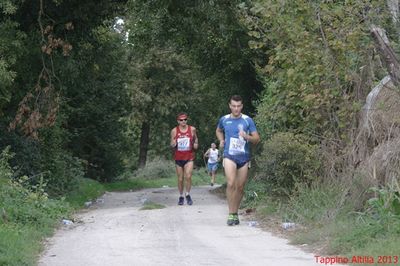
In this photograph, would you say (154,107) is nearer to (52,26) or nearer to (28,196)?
(52,26)

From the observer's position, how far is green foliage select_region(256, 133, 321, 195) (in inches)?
454

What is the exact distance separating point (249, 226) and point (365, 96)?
317 cm

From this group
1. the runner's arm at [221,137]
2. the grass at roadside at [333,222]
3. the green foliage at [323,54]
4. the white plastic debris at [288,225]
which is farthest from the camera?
the green foliage at [323,54]

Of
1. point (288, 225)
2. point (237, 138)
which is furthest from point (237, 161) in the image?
point (288, 225)

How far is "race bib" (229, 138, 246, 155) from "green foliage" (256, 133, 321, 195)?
1.25 meters

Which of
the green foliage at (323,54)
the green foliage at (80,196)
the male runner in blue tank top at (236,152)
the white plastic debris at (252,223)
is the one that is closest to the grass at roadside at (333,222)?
the white plastic debris at (252,223)

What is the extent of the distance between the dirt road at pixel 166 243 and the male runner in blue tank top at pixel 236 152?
1.58 ft

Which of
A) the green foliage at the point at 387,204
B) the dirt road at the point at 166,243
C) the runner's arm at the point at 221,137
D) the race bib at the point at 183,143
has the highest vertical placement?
the runner's arm at the point at 221,137

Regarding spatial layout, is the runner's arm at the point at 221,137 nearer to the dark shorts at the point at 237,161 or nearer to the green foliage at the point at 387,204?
the dark shorts at the point at 237,161

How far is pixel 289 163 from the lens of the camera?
461 inches

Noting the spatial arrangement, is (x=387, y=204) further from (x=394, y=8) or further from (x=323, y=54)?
(x=394, y=8)

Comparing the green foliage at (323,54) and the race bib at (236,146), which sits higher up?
the green foliage at (323,54)

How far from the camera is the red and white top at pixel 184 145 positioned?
46.5 feet

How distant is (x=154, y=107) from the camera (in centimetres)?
4278
